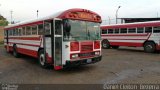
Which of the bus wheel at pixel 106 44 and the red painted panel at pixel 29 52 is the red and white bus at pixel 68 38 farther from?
the bus wheel at pixel 106 44

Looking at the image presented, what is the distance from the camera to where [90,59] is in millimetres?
9352

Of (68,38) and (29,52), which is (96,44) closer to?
(68,38)

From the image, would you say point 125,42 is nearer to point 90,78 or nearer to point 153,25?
point 153,25

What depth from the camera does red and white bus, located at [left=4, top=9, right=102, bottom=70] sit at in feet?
28.1

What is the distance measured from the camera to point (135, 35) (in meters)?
18.0

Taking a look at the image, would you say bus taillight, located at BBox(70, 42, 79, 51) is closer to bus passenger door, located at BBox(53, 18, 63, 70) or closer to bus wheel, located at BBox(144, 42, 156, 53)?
bus passenger door, located at BBox(53, 18, 63, 70)

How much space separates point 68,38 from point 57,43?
61 cm

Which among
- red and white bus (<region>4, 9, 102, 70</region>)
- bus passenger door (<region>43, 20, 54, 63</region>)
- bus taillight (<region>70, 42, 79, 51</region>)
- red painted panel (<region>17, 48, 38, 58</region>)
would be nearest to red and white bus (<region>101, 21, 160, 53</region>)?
red and white bus (<region>4, 9, 102, 70</region>)

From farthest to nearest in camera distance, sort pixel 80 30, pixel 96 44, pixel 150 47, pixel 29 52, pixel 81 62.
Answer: pixel 150 47 → pixel 29 52 → pixel 96 44 → pixel 80 30 → pixel 81 62

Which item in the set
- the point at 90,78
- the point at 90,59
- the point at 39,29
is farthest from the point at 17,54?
the point at 90,78

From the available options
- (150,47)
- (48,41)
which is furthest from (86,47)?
(150,47)

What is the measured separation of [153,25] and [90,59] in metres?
9.14

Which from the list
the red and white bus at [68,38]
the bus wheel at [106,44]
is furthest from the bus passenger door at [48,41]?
the bus wheel at [106,44]

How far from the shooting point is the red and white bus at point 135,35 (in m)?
16.3
